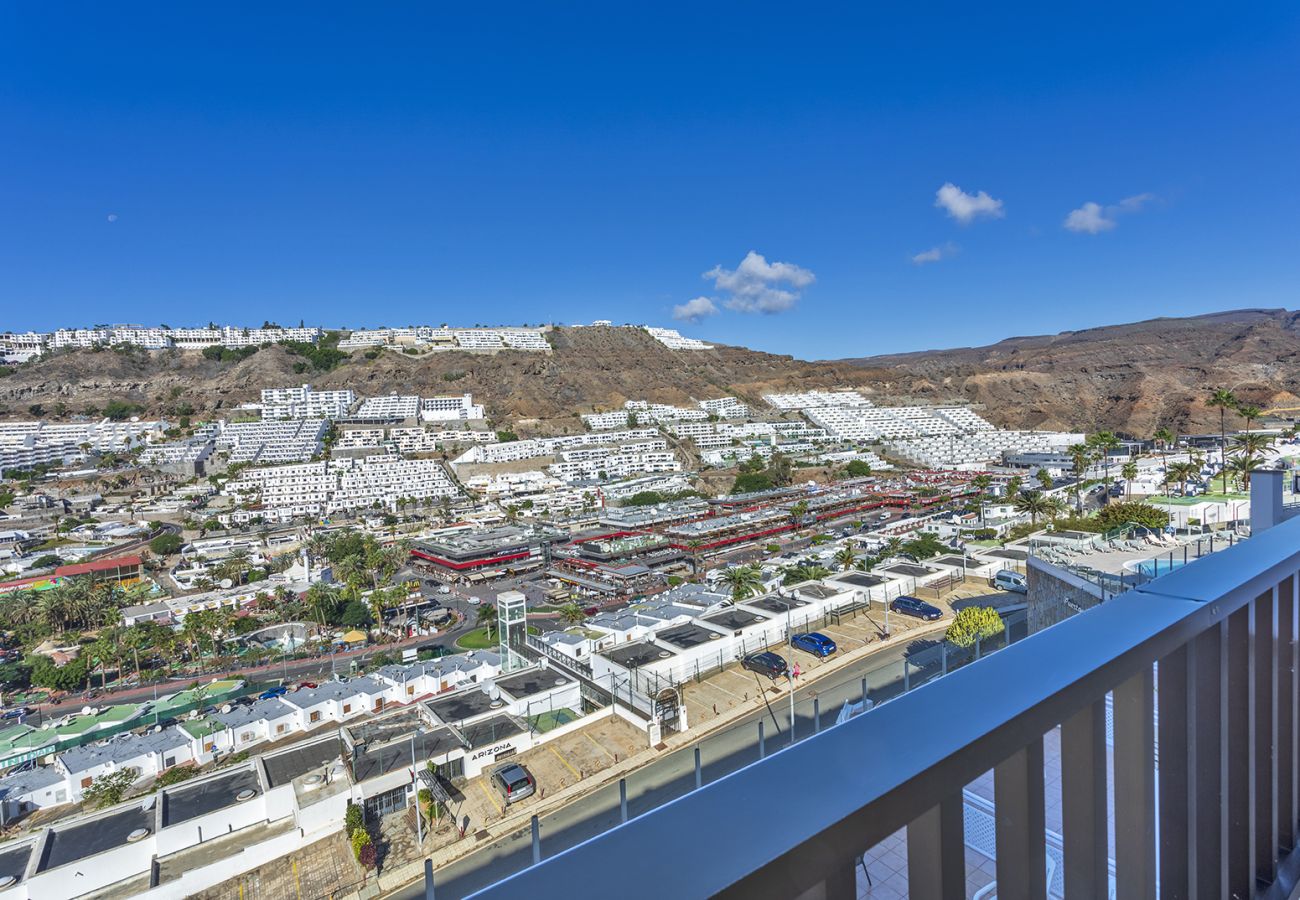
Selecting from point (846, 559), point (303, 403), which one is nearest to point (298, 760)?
point (846, 559)

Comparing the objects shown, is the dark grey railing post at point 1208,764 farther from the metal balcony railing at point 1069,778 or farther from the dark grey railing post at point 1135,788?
the dark grey railing post at point 1135,788

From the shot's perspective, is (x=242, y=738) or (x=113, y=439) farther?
(x=113, y=439)

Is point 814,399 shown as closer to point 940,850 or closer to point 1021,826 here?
point 1021,826

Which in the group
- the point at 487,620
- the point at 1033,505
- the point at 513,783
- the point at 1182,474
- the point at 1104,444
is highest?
the point at 1104,444

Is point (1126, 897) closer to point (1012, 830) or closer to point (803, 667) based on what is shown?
point (1012, 830)

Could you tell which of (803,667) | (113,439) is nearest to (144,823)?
(803,667)

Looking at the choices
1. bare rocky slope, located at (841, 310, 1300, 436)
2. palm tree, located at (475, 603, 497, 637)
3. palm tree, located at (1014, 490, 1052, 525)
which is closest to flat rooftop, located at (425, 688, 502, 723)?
palm tree, located at (475, 603, 497, 637)

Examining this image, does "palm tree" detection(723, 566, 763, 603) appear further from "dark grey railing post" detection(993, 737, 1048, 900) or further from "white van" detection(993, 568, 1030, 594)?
"dark grey railing post" detection(993, 737, 1048, 900)
